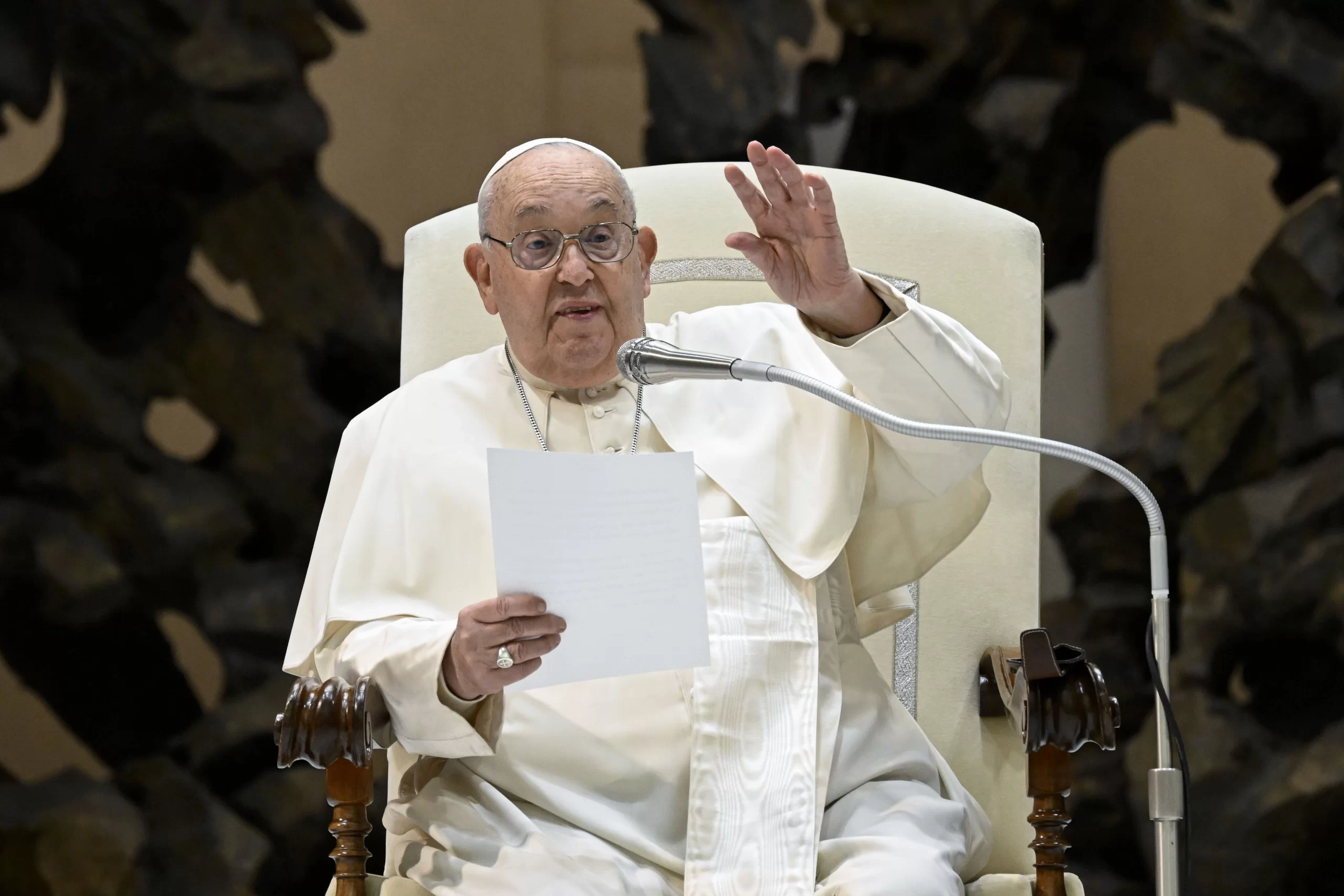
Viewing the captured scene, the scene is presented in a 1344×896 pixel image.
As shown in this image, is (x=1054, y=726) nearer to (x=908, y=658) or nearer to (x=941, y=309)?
(x=908, y=658)

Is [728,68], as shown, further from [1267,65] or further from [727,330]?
[727,330]

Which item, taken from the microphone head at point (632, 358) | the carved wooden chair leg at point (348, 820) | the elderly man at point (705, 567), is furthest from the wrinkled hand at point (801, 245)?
the carved wooden chair leg at point (348, 820)

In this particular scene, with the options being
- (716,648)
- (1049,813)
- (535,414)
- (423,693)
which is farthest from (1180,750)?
(535,414)

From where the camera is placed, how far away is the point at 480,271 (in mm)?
2604

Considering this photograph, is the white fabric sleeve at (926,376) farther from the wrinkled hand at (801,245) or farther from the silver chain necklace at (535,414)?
the silver chain necklace at (535,414)

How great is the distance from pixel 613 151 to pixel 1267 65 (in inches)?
68.8

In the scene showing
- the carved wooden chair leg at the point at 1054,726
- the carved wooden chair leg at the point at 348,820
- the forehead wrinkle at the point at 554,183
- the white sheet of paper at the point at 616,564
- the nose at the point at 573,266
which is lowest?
the carved wooden chair leg at the point at 348,820

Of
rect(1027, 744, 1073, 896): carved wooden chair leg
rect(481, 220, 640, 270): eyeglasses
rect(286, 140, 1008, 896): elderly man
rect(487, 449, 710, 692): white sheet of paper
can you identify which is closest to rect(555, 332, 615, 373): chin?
rect(286, 140, 1008, 896): elderly man

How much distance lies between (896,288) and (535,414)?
2.20ft

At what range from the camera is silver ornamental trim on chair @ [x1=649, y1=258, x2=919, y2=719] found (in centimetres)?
270

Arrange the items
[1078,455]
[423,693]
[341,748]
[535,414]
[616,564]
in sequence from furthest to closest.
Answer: [535,414] → [423,693] → [341,748] → [616,564] → [1078,455]

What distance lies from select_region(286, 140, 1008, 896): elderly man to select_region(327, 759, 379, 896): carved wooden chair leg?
94 millimetres

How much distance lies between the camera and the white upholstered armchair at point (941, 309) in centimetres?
266

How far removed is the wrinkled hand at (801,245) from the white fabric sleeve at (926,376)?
0.03 meters
